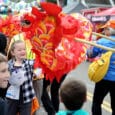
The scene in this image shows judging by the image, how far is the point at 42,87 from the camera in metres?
7.04

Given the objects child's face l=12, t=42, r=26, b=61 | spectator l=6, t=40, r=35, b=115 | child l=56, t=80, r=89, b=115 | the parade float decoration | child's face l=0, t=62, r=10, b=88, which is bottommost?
spectator l=6, t=40, r=35, b=115

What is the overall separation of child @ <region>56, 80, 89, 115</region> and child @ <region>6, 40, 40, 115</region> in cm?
180

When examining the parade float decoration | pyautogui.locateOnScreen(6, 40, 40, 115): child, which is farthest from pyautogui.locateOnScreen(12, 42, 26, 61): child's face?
the parade float decoration

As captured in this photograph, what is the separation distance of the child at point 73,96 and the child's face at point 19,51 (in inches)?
69.8

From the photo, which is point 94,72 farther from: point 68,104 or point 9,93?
point 68,104

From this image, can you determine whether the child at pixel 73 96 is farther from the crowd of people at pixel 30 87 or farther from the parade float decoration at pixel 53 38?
the parade float decoration at pixel 53 38

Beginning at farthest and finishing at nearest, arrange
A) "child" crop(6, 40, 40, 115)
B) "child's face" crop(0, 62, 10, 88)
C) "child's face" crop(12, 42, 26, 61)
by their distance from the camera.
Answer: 1. "child" crop(6, 40, 40, 115)
2. "child's face" crop(12, 42, 26, 61)
3. "child's face" crop(0, 62, 10, 88)

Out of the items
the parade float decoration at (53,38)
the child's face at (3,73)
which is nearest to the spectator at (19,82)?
the parade float decoration at (53,38)

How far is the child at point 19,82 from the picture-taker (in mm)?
5406

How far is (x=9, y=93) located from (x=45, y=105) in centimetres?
160

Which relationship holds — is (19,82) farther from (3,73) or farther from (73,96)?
(3,73)

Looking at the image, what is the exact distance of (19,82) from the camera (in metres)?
5.51

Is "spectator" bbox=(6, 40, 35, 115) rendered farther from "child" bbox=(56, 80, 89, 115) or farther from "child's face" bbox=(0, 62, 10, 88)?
"child's face" bbox=(0, 62, 10, 88)

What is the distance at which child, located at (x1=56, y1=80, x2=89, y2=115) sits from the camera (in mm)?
3572
